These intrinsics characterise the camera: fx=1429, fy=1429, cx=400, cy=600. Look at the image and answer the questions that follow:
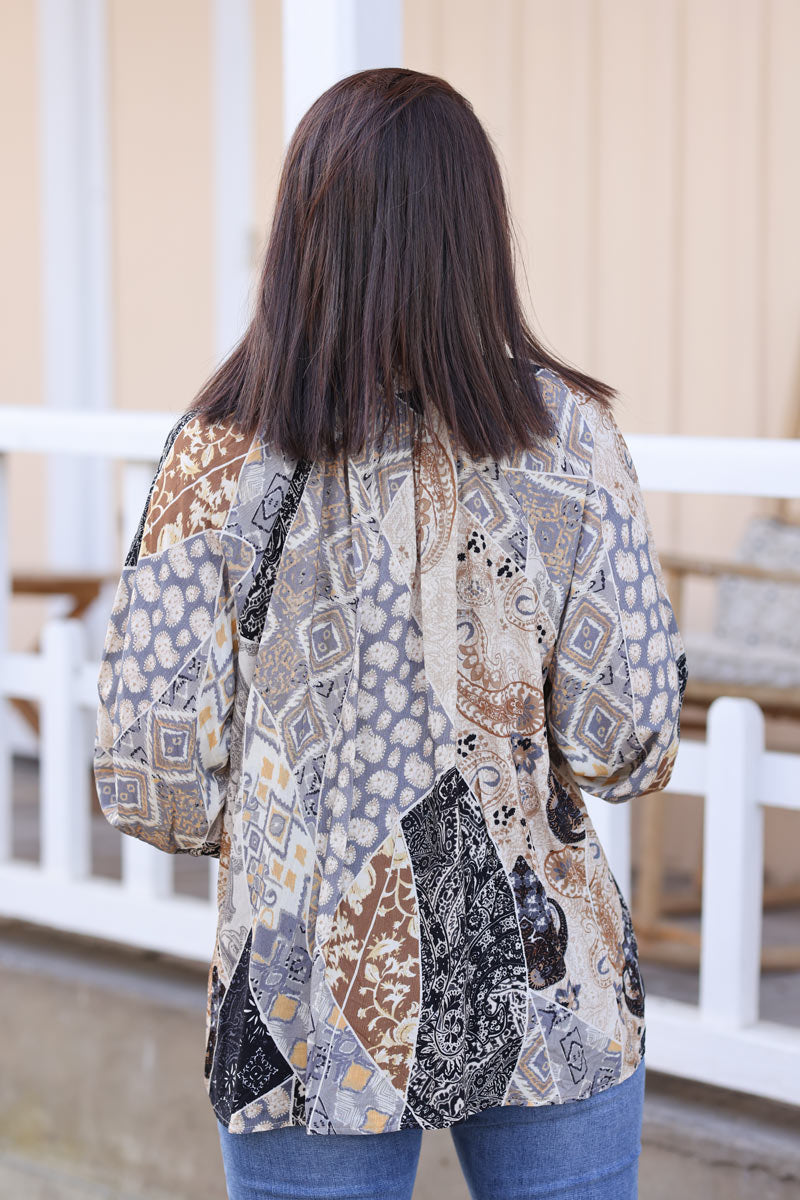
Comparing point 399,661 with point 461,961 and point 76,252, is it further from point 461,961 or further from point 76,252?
point 76,252

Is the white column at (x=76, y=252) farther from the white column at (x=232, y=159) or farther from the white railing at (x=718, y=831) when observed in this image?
the white railing at (x=718, y=831)

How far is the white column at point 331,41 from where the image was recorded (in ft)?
7.32

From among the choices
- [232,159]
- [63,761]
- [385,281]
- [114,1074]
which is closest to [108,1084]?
[114,1074]

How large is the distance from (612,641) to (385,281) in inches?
13.8

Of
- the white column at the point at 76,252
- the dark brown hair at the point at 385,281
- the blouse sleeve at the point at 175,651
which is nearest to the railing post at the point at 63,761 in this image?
the blouse sleeve at the point at 175,651

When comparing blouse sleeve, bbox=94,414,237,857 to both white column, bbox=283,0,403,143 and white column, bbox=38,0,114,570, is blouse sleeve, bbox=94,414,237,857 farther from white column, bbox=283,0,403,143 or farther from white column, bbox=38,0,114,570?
white column, bbox=38,0,114,570

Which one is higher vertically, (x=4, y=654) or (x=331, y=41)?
(x=331, y=41)

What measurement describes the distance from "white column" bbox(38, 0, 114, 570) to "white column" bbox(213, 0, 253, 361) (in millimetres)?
455

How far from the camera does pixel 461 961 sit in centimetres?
118

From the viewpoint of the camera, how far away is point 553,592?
1191 millimetres

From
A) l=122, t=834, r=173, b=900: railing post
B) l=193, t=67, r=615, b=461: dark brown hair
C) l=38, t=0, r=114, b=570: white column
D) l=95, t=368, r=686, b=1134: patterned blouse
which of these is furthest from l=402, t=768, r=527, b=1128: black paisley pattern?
l=38, t=0, r=114, b=570: white column

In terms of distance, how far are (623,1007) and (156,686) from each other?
1.60 feet

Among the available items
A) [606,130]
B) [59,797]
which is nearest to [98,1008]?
[59,797]

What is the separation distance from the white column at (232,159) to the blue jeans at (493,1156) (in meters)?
3.39
